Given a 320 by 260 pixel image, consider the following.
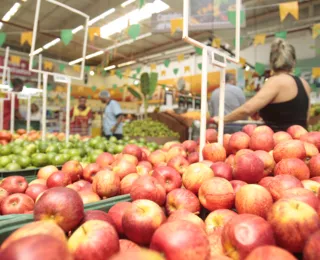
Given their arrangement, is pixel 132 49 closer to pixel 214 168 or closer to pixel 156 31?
pixel 156 31

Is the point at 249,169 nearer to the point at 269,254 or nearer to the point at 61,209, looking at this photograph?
the point at 269,254

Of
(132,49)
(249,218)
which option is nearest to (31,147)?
(249,218)

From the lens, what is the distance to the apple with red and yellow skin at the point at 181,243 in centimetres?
66

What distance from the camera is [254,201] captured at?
102 cm

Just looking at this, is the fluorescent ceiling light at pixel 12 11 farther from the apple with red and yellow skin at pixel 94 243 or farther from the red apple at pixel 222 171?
the apple with red and yellow skin at pixel 94 243

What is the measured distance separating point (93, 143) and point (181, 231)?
9.13 feet

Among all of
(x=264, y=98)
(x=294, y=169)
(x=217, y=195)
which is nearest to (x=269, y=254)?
(x=217, y=195)

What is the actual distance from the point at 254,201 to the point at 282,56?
2.14 meters

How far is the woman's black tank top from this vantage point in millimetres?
2617

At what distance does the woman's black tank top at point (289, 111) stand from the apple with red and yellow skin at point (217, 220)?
1.90m

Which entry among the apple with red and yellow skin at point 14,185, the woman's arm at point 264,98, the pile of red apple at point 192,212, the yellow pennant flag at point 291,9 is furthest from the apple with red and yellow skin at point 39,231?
the yellow pennant flag at point 291,9

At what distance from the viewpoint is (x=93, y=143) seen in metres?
3.33

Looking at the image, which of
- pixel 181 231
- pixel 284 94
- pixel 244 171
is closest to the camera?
pixel 181 231

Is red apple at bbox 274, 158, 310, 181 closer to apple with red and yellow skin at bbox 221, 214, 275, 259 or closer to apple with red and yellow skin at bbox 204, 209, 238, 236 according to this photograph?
apple with red and yellow skin at bbox 204, 209, 238, 236
